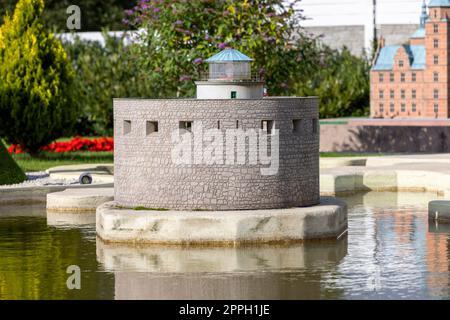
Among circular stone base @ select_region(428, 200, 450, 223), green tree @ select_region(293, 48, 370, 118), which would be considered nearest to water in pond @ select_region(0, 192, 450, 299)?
circular stone base @ select_region(428, 200, 450, 223)

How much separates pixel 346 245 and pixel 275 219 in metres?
1.43

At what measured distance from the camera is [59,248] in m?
23.7

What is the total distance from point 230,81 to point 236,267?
595 centimetres

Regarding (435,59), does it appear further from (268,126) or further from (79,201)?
(268,126)

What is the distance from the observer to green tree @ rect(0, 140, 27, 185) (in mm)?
31562

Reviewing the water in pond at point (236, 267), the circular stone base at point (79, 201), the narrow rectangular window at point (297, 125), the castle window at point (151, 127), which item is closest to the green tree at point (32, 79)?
the circular stone base at point (79, 201)

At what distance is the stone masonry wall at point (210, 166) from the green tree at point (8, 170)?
765cm

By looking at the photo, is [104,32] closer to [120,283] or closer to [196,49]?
[196,49]

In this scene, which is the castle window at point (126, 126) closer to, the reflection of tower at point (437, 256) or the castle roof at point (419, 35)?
the reflection of tower at point (437, 256)

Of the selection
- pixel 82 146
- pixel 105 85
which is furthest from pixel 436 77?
pixel 82 146

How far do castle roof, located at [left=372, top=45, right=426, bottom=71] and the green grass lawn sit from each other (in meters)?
13.5

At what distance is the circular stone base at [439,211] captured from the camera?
26453 millimetres

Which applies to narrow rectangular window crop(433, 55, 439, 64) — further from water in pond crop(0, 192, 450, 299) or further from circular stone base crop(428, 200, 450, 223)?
water in pond crop(0, 192, 450, 299)

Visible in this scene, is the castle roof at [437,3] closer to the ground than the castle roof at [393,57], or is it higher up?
higher up
